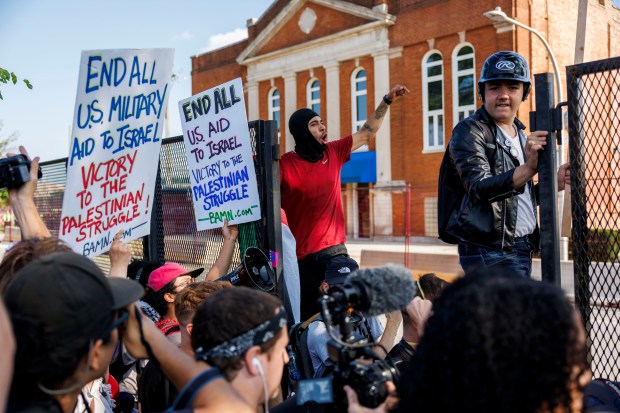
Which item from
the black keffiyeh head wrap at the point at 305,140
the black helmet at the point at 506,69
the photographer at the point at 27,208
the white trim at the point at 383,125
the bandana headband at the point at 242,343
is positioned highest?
the white trim at the point at 383,125

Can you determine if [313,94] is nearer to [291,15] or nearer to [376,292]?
[291,15]

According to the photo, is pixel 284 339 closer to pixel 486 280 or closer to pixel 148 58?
pixel 486 280

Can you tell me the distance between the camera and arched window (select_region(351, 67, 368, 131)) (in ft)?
88.0

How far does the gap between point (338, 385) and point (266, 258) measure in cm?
220

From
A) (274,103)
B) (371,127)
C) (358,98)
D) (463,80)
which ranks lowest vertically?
(371,127)

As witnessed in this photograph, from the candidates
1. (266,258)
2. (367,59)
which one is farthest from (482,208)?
(367,59)

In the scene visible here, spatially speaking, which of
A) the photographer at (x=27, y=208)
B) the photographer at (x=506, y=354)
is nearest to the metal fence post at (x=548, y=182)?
the photographer at (x=506, y=354)

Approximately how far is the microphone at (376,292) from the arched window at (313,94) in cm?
2717

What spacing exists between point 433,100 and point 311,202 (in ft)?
69.2

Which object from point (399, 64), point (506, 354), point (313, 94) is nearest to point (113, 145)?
point (506, 354)

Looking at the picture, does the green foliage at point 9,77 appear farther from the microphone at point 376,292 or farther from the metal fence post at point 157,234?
the microphone at point 376,292

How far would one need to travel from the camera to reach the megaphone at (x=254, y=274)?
393cm

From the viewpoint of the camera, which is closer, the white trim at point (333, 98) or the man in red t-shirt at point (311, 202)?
the man in red t-shirt at point (311, 202)

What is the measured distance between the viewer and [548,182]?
2934 mm
